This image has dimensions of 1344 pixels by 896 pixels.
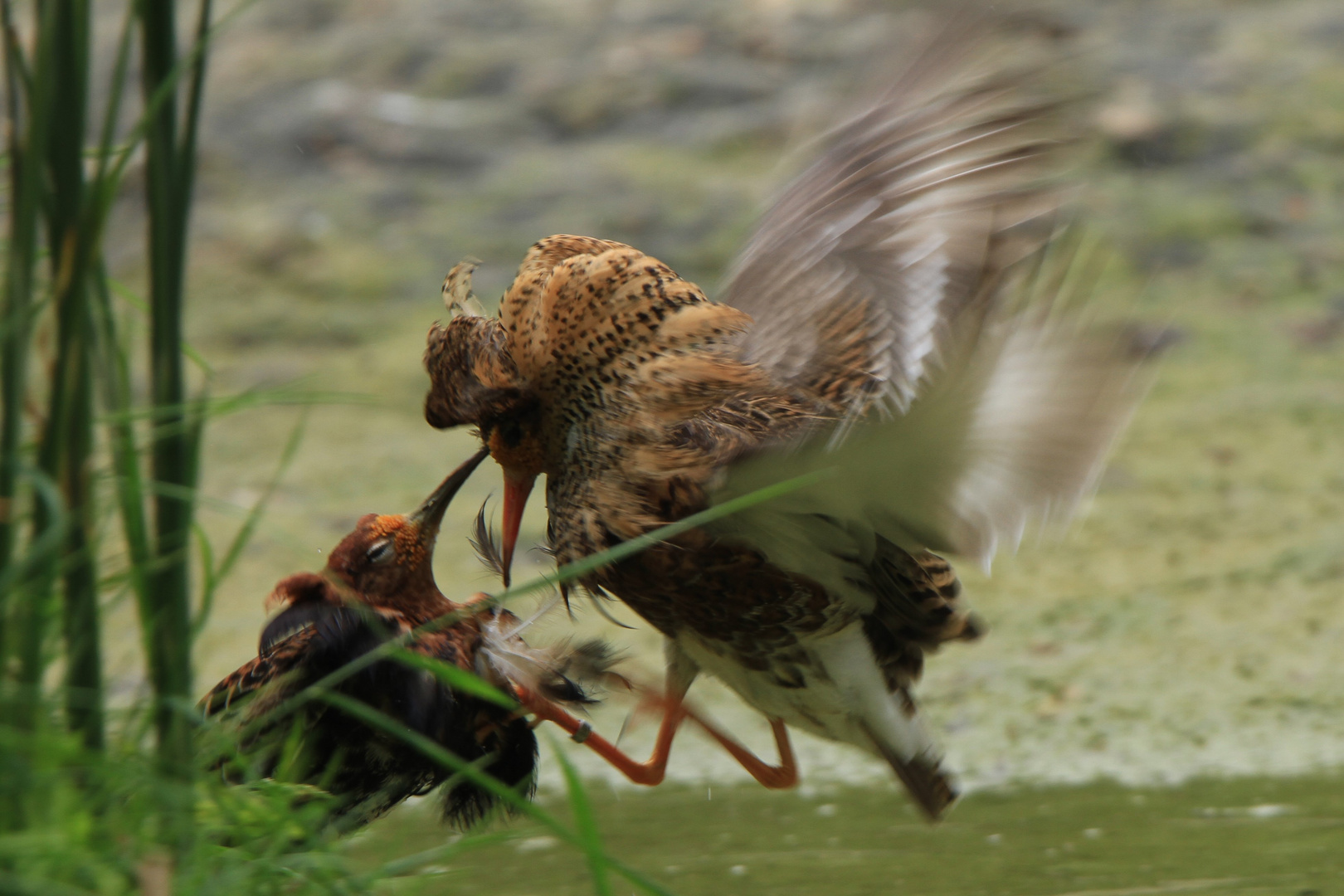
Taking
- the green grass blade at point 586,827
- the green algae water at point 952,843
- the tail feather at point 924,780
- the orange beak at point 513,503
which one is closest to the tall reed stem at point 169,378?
the green grass blade at point 586,827

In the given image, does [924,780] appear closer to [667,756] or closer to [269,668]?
[667,756]

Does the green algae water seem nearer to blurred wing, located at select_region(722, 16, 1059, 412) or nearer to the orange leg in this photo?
the orange leg

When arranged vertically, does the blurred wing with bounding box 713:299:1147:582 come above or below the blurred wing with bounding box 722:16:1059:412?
below

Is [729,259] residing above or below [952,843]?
above

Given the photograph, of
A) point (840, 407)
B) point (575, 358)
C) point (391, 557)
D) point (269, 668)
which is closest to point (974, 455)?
point (840, 407)

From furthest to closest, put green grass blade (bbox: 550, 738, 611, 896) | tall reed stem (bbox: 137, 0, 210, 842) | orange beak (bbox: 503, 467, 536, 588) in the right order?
orange beak (bbox: 503, 467, 536, 588), tall reed stem (bbox: 137, 0, 210, 842), green grass blade (bbox: 550, 738, 611, 896)

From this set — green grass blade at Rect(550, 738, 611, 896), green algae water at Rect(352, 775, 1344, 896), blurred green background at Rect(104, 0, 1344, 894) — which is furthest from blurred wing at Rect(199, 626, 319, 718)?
green grass blade at Rect(550, 738, 611, 896)
